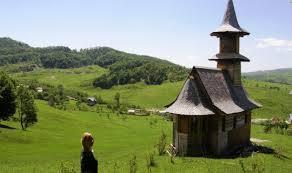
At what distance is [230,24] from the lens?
146 ft

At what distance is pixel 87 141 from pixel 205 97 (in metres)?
25.7

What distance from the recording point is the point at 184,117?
35.7 meters

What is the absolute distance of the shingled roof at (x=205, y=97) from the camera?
117 ft

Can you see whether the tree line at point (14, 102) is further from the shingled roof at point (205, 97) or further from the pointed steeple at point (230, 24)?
the pointed steeple at point (230, 24)

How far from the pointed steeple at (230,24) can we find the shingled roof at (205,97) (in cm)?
527

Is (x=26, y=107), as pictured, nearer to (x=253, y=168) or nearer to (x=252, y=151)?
(x=252, y=151)

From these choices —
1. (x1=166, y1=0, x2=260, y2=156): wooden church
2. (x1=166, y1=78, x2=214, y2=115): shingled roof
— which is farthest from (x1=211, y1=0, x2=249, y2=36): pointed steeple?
(x1=166, y1=78, x2=214, y2=115): shingled roof

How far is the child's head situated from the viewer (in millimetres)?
12242

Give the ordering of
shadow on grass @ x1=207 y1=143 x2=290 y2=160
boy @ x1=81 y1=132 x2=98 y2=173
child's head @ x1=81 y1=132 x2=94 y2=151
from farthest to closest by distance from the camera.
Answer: shadow on grass @ x1=207 y1=143 x2=290 y2=160 < boy @ x1=81 y1=132 x2=98 y2=173 < child's head @ x1=81 y1=132 x2=94 y2=151

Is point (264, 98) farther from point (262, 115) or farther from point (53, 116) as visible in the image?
point (53, 116)

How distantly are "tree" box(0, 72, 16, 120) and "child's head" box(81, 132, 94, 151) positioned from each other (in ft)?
154

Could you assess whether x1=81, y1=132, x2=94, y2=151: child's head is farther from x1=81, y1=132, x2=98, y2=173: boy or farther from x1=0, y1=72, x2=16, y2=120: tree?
x1=0, y1=72, x2=16, y2=120: tree

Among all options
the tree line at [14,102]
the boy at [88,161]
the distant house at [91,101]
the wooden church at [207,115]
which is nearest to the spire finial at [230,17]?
the wooden church at [207,115]

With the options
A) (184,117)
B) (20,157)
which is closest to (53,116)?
(20,157)
